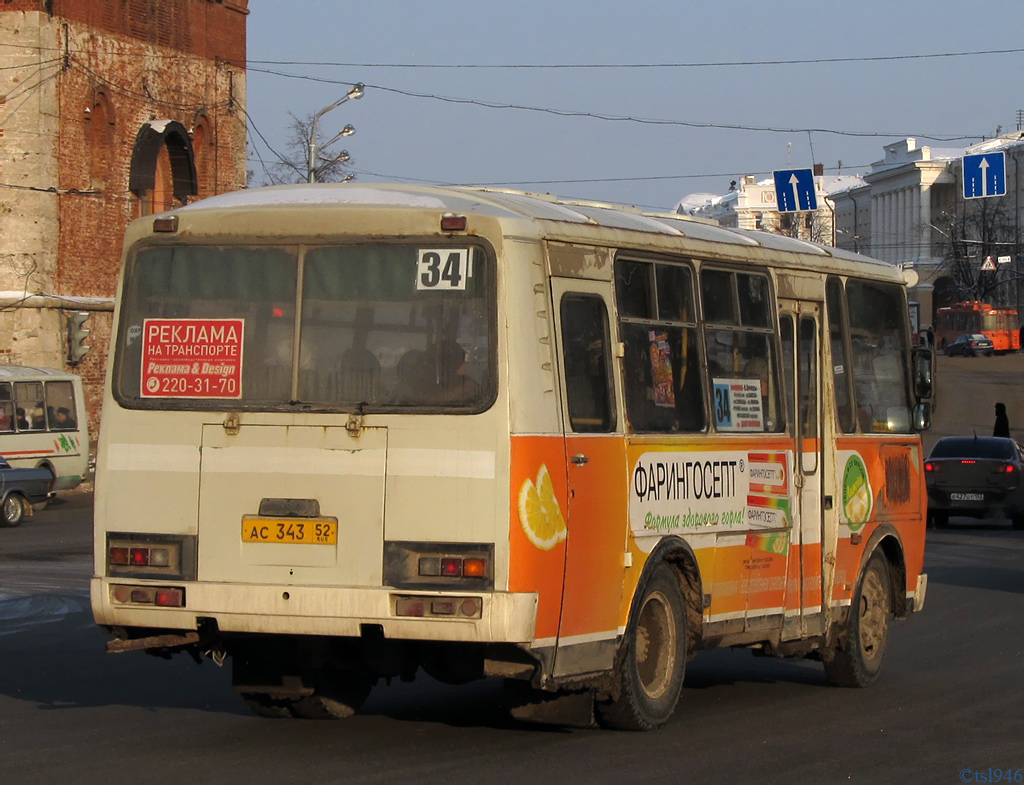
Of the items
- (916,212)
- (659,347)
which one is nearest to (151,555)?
(659,347)

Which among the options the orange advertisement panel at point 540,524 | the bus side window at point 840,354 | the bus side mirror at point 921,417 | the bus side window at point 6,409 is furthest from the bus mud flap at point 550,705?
the bus side window at point 6,409

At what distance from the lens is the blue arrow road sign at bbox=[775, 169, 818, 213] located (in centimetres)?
4181

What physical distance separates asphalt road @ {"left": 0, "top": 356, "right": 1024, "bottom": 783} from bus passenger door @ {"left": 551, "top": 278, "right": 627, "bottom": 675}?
1.96 feet

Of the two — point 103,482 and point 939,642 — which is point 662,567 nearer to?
point 103,482

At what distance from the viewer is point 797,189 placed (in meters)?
41.9

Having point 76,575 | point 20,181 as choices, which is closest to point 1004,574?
point 76,575

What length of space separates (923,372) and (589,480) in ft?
16.2

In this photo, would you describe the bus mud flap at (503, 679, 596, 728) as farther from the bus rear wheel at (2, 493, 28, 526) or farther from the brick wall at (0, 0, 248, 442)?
the brick wall at (0, 0, 248, 442)

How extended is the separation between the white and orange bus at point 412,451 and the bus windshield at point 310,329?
0.01 m

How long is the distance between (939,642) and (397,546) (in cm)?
696

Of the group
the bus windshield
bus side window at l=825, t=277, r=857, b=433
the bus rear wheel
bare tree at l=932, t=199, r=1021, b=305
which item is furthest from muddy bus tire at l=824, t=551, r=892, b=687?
bare tree at l=932, t=199, r=1021, b=305

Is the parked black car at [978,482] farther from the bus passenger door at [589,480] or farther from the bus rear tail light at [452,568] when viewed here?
the bus rear tail light at [452,568]

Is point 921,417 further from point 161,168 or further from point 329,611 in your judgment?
point 161,168

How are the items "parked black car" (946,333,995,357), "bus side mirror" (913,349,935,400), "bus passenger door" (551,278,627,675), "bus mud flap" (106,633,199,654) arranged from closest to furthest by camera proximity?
"bus passenger door" (551,278,627,675), "bus mud flap" (106,633,199,654), "bus side mirror" (913,349,935,400), "parked black car" (946,333,995,357)
